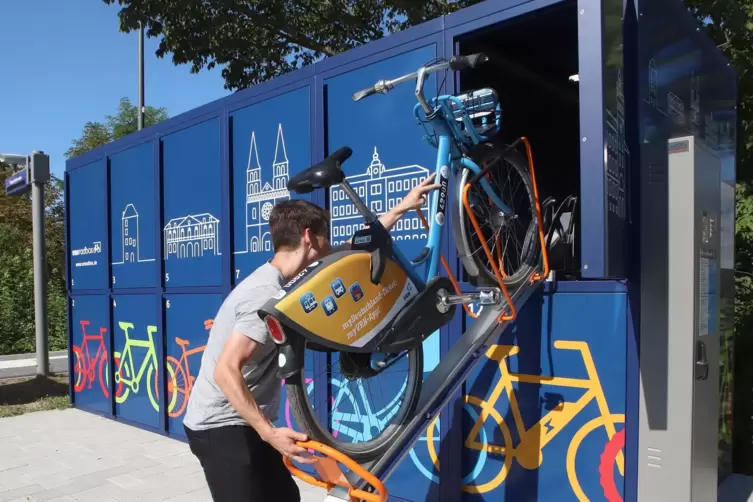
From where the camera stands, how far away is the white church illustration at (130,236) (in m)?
6.73

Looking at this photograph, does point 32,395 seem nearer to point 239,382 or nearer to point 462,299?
point 239,382

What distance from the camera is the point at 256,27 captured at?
1109 centimetres

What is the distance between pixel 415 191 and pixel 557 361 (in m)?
1.19

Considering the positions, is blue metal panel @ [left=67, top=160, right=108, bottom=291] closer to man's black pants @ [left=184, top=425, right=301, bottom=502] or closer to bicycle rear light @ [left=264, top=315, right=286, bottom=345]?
man's black pants @ [left=184, top=425, right=301, bottom=502]

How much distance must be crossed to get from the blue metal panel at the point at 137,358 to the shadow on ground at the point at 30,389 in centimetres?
255

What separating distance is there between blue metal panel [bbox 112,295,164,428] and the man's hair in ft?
13.3

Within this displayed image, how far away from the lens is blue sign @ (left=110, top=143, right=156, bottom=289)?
256 inches

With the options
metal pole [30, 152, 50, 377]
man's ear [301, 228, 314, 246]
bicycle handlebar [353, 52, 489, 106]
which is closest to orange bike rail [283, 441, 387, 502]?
man's ear [301, 228, 314, 246]

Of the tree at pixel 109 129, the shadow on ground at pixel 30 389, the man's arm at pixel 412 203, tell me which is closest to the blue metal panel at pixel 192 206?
the man's arm at pixel 412 203

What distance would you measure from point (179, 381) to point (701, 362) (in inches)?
175

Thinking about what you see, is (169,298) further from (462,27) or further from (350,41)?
(350,41)

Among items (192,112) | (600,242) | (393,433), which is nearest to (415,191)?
(600,242)

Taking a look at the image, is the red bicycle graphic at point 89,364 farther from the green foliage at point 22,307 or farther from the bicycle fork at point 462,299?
the green foliage at point 22,307

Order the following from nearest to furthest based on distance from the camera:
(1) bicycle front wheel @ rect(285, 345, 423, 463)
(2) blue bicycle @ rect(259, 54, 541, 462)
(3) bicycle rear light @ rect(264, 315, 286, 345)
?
(3) bicycle rear light @ rect(264, 315, 286, 345) → (2) blue bicycle @ rect(259, 54, 541, 462) → (1) bicycle front wheel @ rect(285, 345, 423, 463)
